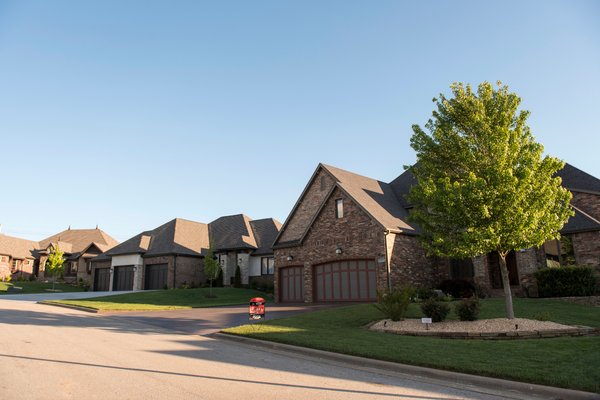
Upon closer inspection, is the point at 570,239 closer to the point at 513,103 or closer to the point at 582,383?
the point at 513,103

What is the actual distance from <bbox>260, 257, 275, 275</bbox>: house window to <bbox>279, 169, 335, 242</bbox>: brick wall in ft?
22.7

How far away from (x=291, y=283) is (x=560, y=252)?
A: 16.9 m

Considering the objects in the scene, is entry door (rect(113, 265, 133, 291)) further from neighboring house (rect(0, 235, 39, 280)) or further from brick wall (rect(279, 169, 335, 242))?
neighboring house (rect(0, 235, 39, 280))

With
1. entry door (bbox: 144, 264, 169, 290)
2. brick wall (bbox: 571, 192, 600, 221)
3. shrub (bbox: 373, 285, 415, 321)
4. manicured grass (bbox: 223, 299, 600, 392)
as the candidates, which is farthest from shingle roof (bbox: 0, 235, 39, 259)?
brick wall (bbox: 571, 192, 600, 221)

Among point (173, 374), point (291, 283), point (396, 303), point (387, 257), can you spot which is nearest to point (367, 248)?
point (387, 257)

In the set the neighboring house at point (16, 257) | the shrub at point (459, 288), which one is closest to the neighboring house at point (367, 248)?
the shrub at point (459, 288)

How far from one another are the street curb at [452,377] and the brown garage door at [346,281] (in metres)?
13.8

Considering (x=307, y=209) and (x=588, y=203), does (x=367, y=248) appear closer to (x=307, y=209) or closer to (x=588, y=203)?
(x=307, y=209)

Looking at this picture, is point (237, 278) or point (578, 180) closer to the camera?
point (578, 180)

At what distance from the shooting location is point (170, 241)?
127 feet

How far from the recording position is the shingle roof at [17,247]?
52.2 m

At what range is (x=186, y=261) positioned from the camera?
125ft

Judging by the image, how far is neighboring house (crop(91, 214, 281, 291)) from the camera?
37281 millimetres

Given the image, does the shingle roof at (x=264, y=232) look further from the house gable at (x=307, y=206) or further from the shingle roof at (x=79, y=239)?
the shingle roof at (x=79, y=239)
